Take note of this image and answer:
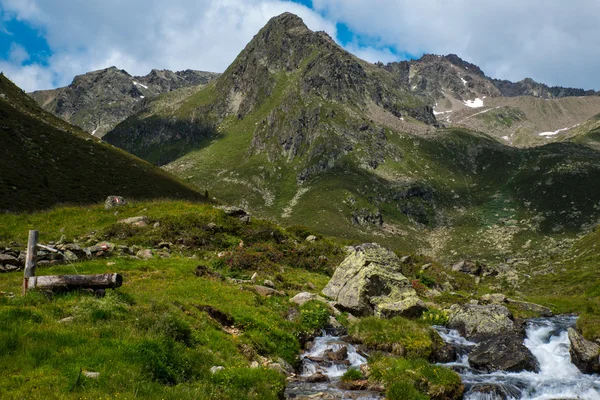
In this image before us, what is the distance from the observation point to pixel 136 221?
116 ft

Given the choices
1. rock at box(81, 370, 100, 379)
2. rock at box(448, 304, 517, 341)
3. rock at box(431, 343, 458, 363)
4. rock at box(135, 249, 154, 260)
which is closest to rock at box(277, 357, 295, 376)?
rock at box(431, 343, 458, 363)

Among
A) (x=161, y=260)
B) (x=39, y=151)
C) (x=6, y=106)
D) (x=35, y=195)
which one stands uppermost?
(x=6, y=106)

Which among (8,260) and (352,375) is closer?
(352,375)

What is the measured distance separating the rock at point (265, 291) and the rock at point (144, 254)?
830cm

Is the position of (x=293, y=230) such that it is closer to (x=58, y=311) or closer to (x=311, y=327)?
(x=311, y=327)

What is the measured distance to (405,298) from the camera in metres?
27.5

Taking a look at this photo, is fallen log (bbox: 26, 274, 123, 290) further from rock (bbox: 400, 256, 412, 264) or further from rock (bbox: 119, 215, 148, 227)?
rock (bbox: 400, 256, 412, 264)

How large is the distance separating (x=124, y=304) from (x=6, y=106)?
7415 centimetres

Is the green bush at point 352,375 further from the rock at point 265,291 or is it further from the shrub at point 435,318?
the shrub at point 435,318

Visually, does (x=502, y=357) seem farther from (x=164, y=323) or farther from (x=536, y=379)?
(x=164, y=323)

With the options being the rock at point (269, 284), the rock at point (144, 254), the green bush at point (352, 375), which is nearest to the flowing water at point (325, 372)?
the green bush at point (352, 375)

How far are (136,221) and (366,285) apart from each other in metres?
21.5

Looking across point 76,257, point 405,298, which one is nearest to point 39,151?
point 76,257

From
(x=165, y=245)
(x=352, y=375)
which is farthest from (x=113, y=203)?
(x=352, y=375)
